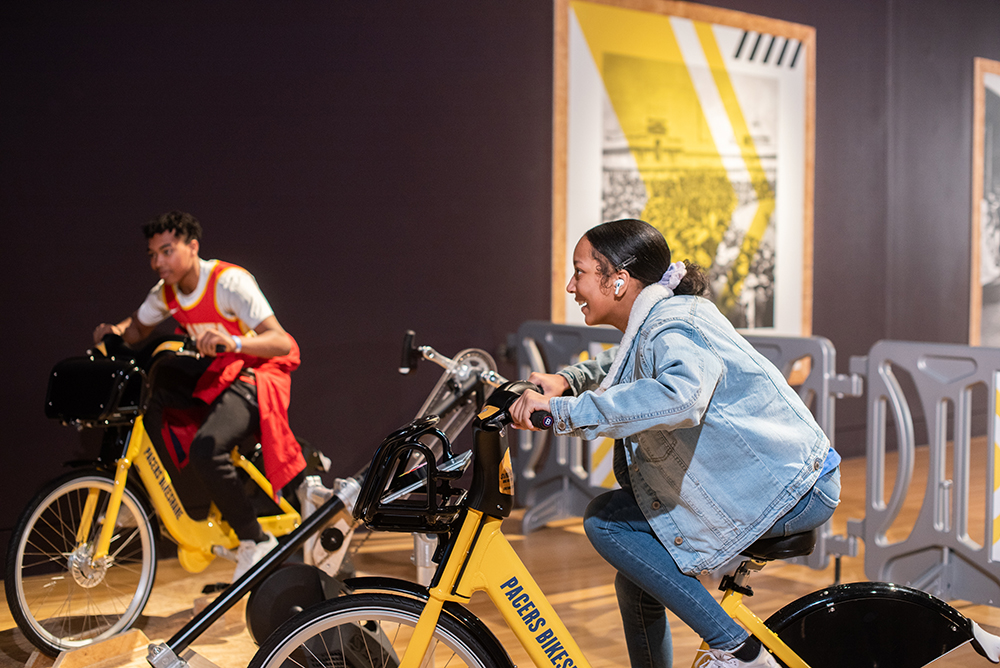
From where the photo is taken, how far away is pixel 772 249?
6.11 meters

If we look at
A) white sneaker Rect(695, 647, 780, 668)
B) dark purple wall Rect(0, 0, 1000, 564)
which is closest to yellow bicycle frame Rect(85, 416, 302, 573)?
dark purple wall Rect(0, 0, 1000, 564)

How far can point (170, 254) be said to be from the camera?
11.1 ft

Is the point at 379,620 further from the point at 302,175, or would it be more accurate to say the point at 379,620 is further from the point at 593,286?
the point at 302,175

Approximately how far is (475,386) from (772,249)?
343 centimetres

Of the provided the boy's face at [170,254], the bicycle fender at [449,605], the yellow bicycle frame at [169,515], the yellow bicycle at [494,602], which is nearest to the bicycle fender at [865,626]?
the yellow bicycle at [494,602]

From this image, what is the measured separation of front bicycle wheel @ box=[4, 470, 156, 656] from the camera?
2.97 meters

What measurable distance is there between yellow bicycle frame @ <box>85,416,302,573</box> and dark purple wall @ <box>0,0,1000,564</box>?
100 centimetres

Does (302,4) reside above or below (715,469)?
above

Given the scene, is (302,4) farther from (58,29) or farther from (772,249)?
(772,249)

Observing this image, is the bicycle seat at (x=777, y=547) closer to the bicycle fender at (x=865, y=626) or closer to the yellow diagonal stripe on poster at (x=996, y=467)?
the bicycle fender at (x=865, y=626)

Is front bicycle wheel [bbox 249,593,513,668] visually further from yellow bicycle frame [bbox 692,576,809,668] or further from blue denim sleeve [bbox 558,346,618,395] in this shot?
blue denim sleeve [bbox 558,346,618,395]

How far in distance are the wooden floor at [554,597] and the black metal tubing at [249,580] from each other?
321 millimetres

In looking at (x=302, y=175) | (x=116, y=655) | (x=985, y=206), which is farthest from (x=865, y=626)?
(x=985, y=206)

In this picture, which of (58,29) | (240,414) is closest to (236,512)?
(240,414)
